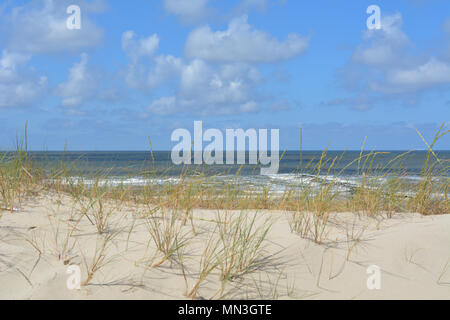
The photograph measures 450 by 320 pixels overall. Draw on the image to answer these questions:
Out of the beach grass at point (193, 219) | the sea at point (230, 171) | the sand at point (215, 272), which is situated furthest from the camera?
the sea at point (230, 171)

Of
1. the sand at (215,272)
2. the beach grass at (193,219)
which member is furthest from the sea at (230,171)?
the sand at (215,272)

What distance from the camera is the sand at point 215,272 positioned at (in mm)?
1799

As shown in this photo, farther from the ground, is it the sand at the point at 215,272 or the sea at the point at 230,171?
the sea at the point at 230,171

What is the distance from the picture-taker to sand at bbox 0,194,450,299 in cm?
180

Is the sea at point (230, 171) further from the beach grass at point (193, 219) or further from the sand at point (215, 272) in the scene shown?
the sand at point (215, 272)

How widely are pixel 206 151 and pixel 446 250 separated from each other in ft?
6.09

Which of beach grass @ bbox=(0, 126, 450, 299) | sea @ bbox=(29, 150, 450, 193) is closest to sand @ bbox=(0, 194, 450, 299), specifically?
beach grass @ bbox=(0, 126, 450, 299)

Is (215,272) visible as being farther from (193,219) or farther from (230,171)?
(230,171)

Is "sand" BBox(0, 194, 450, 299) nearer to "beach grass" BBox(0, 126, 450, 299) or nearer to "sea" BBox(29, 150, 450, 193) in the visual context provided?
"beach grass" BBox(0, 126, 450, 299)

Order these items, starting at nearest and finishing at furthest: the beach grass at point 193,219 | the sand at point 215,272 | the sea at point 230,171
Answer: the sand at point 215,272
the beach grass at point 193,219
the sea at point 230,171
